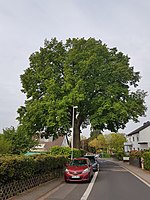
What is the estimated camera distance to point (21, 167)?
10727 millimetres

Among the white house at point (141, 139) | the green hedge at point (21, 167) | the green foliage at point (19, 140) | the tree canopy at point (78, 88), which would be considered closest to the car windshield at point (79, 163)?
the green hedge at point (21, 167)

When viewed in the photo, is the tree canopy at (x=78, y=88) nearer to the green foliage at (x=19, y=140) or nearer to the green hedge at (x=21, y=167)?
the green foliage at (x=19, y=140)

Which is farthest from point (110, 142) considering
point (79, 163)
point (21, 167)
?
point (21, 167)

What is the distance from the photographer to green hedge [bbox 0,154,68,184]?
937cm

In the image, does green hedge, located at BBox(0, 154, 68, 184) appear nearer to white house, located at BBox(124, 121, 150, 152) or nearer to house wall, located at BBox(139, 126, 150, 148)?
house wall, located at BBox(139, 126, 150, 148)

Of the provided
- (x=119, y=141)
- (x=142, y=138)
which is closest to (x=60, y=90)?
(x=142, y=138)

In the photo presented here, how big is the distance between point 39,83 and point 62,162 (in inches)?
589

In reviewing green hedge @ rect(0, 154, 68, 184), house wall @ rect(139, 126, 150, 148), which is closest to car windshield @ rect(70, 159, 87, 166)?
green hedge @ rect(0, 154, 68, 184)

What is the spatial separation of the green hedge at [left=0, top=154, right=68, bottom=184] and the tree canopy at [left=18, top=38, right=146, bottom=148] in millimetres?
13275

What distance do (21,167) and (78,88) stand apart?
18.4 m

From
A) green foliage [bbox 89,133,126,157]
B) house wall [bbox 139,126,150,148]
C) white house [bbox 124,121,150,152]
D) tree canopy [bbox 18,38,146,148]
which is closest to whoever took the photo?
tree canopy [bbox 18,38,146,148]

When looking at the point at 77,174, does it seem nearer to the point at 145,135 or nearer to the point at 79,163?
the point at 79,163

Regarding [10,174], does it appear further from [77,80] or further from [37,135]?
[37,135]

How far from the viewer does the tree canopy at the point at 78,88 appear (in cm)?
2891
